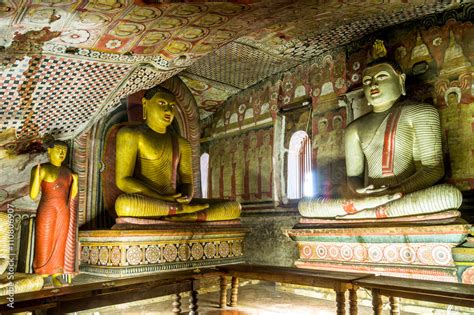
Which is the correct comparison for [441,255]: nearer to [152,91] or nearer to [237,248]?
[237,248]

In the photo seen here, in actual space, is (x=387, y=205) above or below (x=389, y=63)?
below

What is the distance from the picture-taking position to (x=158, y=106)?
537 cm

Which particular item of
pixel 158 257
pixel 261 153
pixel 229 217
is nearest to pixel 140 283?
pixel 158 257

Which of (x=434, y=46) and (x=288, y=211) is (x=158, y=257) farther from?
(x=434, y=46)

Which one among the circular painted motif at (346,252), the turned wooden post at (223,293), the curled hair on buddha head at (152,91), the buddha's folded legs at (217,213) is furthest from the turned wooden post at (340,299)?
the curled hair on buddha head at (152,91)

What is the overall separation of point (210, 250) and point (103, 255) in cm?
122

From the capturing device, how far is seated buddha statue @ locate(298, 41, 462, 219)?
3.77 meters

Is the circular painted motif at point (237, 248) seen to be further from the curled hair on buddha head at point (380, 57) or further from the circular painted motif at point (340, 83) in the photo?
the curled hair on buddha head at point (380, 57)

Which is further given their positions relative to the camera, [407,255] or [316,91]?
[316,91]

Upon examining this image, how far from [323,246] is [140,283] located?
238cm

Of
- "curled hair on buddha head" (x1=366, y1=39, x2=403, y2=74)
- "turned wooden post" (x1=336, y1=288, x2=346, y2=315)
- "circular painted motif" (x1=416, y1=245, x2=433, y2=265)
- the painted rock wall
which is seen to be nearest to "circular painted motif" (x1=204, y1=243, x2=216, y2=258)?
the painted rock wall

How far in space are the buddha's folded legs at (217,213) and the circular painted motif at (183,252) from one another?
0.32 meters

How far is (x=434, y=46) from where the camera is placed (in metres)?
4.54

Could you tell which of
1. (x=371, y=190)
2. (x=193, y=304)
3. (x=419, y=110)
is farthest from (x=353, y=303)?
(x=419, y=110)
